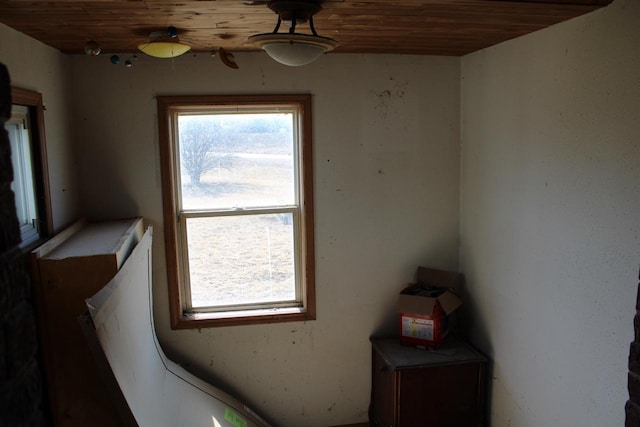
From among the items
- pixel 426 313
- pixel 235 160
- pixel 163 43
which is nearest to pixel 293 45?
pixel 163 43

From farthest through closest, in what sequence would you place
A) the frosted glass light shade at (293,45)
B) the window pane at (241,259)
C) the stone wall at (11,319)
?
the window pane at (241,259) → the frosted glass light shade at (293,45) → the stone wall at (11,319)

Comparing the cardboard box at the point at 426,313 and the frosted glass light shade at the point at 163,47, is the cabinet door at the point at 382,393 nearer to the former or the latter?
the cardboard box at the point at 426,313

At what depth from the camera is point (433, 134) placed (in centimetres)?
311

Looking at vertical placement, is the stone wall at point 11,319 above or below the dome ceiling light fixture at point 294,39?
below

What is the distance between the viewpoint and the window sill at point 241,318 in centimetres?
303

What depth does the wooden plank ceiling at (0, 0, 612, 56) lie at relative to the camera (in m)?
1.79

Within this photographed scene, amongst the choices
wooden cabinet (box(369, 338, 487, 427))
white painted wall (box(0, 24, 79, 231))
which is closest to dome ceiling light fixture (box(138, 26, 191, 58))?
white painted wall (box(0, 24, 79, 231))

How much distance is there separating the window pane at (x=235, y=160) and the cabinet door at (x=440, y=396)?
130cm

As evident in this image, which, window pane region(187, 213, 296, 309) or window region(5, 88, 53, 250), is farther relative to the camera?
window pane region(187, 213, 296, 309)

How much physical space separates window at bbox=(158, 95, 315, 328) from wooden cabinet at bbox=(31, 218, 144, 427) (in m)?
0.89

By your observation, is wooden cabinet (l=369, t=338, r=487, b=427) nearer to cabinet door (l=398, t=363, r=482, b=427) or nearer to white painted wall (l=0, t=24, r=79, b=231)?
cabinet door (l=398, t=363, r=482, b=427)

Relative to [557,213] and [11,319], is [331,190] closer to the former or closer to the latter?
[557,213]

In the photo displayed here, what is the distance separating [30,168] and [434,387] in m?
2.32

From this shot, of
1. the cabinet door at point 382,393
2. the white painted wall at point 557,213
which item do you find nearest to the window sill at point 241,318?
the cabinet door at point 382,393
